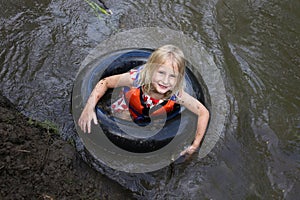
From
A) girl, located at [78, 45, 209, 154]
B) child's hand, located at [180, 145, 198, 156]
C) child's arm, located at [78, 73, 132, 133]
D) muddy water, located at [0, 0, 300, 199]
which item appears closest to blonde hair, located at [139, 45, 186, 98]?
girl, located at [78, 45, 209, 154]

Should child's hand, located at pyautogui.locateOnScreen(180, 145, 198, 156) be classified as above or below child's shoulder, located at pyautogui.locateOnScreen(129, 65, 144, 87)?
below

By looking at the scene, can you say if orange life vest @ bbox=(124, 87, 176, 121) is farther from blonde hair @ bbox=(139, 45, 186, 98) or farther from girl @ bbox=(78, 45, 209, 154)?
blonde hair @ bbox=(139, 45, 186, 98)

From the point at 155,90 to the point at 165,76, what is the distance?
0.31 metres

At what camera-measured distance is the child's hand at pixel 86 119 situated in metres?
3.11

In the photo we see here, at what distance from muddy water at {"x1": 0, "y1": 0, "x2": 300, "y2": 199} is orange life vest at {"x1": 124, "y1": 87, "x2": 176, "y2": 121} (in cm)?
55

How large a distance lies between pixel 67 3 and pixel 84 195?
294 cm

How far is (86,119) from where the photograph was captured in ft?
10.3

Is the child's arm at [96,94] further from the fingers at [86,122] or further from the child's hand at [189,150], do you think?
the child's hand at [189,150]

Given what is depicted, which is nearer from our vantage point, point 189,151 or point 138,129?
point 138,129

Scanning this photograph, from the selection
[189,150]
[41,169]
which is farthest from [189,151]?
[41,169]

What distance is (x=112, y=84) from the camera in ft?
11.0

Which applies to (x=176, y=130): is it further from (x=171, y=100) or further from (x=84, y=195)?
(x=84, y=195)

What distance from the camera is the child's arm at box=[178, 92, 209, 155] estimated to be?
3.27 meters

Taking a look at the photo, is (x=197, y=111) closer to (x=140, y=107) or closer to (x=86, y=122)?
(x=140, y=107)
